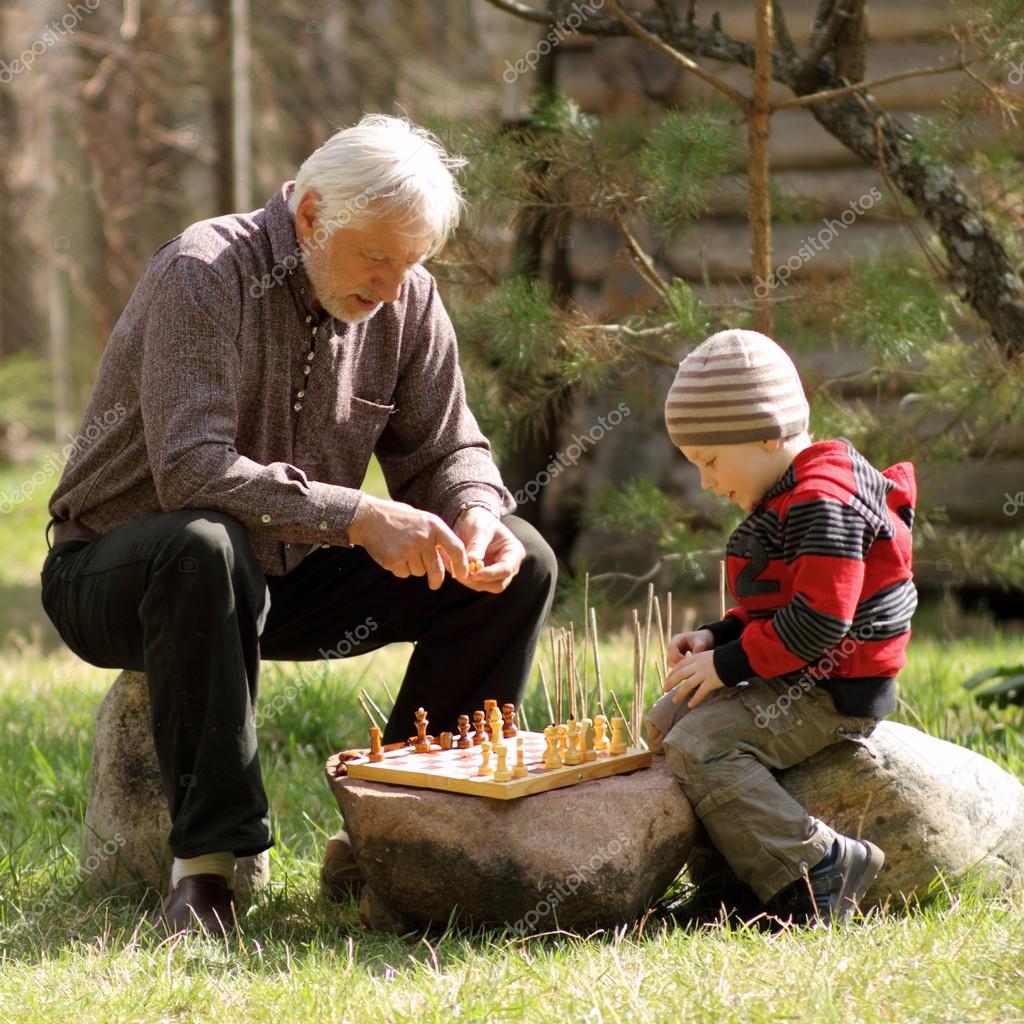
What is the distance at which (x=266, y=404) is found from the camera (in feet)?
10.2

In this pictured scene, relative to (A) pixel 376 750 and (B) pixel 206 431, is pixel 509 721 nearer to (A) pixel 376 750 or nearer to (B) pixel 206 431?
(A) pixel 376 750

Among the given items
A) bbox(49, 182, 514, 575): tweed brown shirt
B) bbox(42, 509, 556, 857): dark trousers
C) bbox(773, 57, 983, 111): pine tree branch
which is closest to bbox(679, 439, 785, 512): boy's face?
bbox(42, 509, 556, 857): dark trousers

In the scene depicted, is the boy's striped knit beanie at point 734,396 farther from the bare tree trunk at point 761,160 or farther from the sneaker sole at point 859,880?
the bare tree trunk at point 761,160

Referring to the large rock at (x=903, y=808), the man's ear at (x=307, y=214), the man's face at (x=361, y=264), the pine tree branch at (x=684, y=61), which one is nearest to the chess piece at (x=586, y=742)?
the large rock at (x=903, y=808)

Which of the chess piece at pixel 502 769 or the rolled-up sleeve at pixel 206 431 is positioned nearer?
the chess piece at pixel 502 769

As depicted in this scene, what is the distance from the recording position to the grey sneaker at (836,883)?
107 inches

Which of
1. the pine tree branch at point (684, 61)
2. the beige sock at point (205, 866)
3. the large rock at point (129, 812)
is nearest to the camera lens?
the beige sock at point (205, 866)

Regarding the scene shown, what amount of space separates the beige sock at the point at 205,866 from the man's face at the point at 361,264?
1165 millimetres

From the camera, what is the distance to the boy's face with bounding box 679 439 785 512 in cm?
279

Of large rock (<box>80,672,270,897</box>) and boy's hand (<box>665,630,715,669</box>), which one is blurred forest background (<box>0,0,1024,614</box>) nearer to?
boy's hand (<box>665,630,715,669</box>)

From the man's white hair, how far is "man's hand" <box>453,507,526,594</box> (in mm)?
603

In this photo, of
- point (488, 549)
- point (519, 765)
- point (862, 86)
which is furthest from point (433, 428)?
point (862, 86)

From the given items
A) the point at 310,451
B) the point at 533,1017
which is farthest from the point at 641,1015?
A: the point at 310,451

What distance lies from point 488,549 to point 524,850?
28.0 inches
